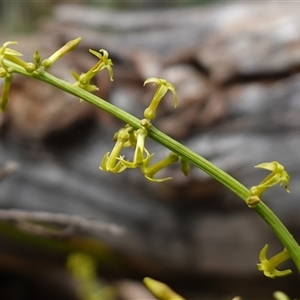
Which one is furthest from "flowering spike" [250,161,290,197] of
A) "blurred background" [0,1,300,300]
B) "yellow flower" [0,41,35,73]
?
"blurred background" [0,1,300,300]

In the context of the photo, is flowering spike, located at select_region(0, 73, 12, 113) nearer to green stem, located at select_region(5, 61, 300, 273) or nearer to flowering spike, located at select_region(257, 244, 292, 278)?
green stem, located at select_region(5, 61, 300, 273)

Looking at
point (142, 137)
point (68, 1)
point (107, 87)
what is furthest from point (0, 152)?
point (68, 1)

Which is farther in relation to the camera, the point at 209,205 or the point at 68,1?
the point at 68,1

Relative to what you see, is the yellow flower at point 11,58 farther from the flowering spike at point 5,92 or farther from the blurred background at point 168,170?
the blurred background at point 168,170

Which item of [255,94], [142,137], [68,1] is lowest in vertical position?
[142,137]

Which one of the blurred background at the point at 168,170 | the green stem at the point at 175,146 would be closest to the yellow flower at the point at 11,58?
the green stem at the point at 175,146

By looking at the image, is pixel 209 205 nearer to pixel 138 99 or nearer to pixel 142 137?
pixel 138 99

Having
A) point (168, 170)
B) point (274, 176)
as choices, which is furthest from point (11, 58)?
point (168, 170)
